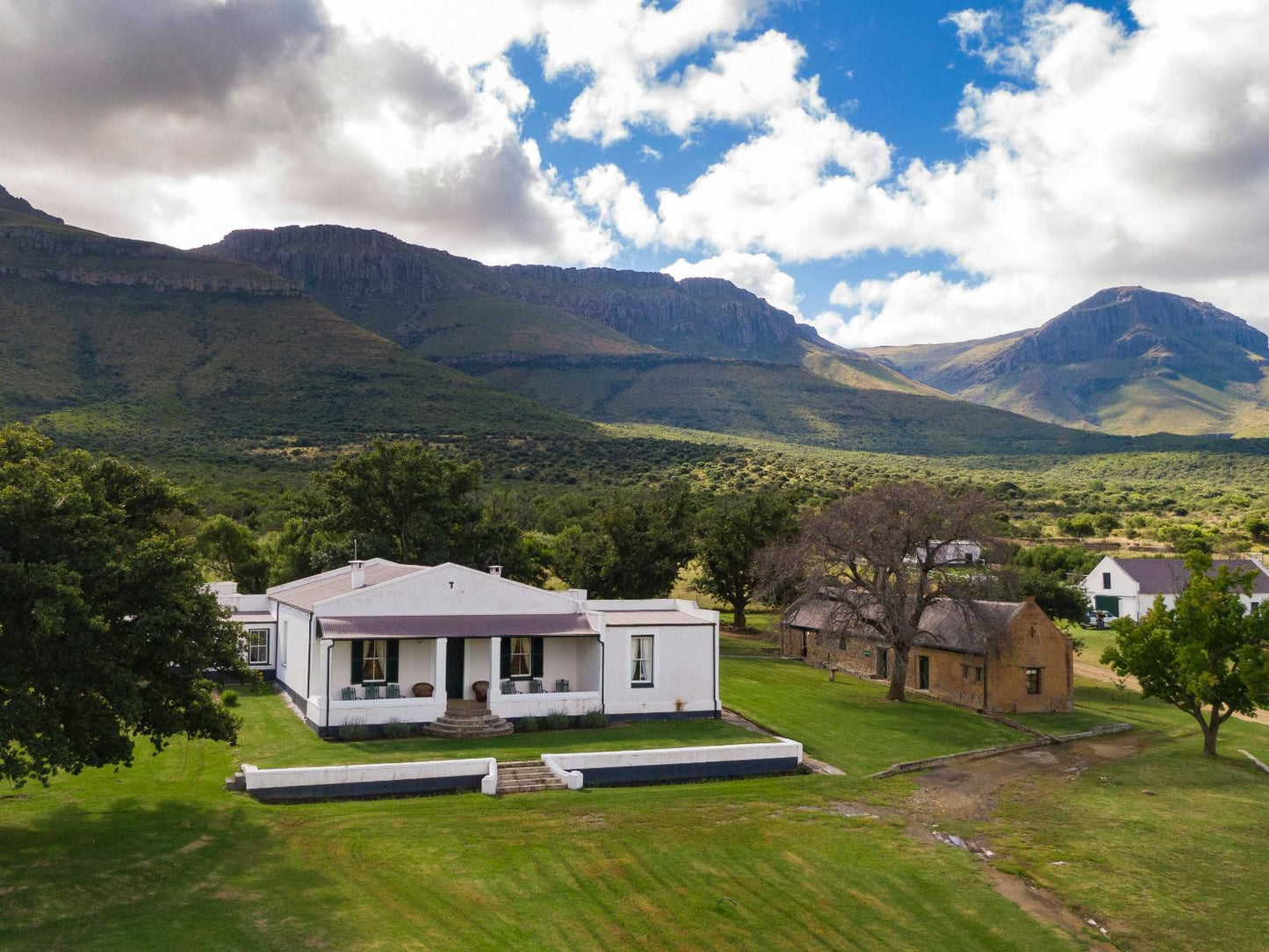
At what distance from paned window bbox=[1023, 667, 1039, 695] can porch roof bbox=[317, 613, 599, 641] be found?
54.8 feet

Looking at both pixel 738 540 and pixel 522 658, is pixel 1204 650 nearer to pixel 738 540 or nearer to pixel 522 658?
pixel 522 658

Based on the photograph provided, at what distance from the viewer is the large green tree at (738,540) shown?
47.7 metres

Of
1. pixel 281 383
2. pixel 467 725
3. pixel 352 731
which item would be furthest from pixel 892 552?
pixel 281 383

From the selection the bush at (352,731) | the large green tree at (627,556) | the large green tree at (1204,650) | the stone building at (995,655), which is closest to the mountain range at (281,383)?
the large green tree at (627,556)

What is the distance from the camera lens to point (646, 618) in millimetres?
30141

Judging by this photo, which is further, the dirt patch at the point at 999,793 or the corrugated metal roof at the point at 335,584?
the corrugated metal roof at the point at 335,584

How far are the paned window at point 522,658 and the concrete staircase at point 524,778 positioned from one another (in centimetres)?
591

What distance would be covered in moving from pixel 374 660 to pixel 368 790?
6878 millimetres

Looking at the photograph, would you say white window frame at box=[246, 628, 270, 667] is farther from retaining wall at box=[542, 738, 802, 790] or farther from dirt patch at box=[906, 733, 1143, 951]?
dirt patch at box=[906, 733, 1143, 951]

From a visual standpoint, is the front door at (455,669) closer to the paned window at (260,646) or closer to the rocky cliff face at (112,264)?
the paned window at (260,646)

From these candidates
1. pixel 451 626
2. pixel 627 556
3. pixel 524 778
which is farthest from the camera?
pixel 627 556

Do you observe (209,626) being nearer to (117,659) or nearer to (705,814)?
(117,659)

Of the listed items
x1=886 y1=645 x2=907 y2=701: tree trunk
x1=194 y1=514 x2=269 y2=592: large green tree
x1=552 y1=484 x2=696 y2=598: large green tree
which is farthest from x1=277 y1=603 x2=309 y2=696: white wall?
x1=886 y1=645 x2=907 y2=701: tree trunk

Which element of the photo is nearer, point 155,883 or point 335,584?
point 155,883
